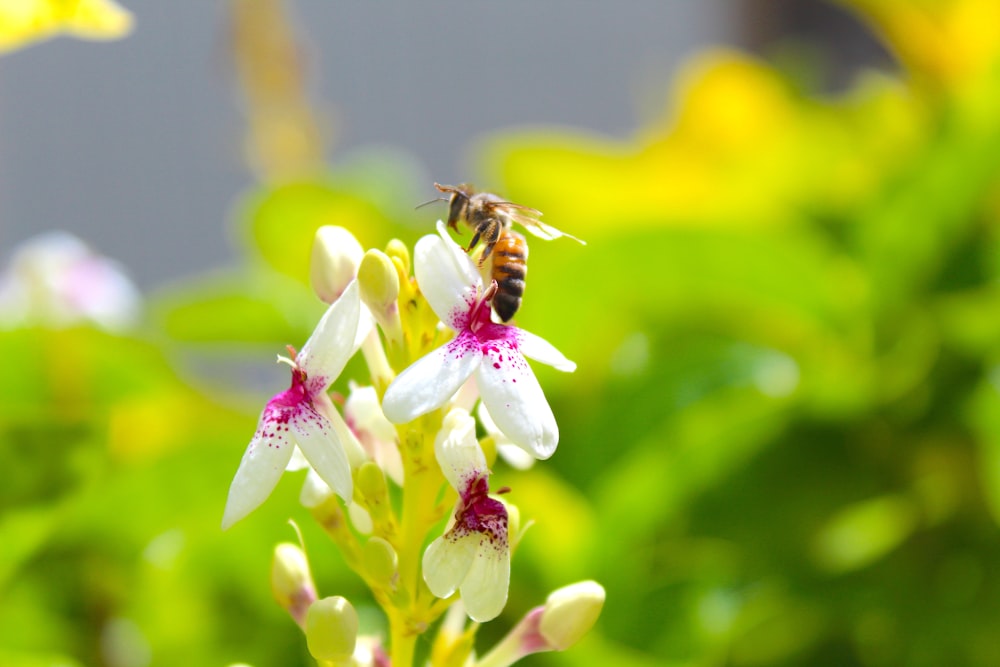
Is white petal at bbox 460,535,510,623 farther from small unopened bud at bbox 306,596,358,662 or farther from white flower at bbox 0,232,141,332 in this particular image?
white flower at bbox 0,232,141,332

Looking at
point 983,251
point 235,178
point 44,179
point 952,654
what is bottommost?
point 952,654

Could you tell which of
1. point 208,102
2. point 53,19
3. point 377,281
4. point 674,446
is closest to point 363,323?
point 377,281

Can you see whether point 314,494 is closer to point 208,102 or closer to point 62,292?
point 62,292

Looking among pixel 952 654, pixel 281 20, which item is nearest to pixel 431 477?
pixel 952 654

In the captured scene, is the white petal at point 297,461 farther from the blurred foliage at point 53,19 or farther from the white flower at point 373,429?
the blurred foliage at point 53,19

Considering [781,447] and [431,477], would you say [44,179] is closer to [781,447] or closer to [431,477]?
[781,447]

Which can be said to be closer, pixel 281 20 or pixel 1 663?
pixel 1 663

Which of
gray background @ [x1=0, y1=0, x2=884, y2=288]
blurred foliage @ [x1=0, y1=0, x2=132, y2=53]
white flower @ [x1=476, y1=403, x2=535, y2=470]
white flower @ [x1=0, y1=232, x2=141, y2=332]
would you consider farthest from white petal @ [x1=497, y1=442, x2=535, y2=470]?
gray background @ [x1=0, y1=0, x2=884, y2=288]
